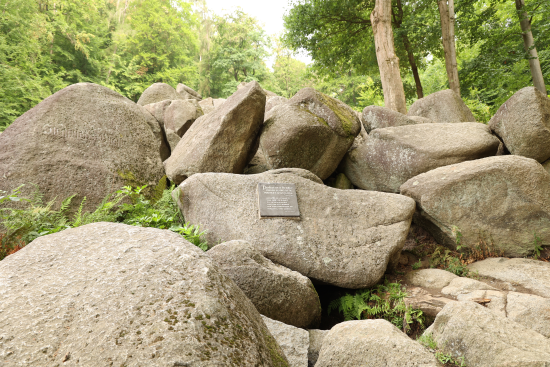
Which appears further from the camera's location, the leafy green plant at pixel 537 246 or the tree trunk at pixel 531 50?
the tree trunk at pixel 531 50

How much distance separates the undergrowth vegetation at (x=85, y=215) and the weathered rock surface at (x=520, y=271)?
443 cm

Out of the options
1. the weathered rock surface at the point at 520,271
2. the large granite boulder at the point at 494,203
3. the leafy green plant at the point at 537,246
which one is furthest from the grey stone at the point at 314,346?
the leafy green plant at the point at 537,246

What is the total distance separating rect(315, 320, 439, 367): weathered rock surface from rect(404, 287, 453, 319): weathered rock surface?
1425mm

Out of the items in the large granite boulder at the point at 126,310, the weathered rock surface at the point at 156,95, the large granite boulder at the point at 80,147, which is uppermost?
the weathered rock surface at the point at 156,95

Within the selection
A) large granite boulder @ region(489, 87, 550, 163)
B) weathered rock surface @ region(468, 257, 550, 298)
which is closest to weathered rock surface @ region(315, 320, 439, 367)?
weathered rock surface @ region(468, 257, 550, 298)

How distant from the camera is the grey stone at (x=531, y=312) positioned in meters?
3.36

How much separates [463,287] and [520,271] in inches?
44.4

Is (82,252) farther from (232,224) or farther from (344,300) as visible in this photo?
(344,300)

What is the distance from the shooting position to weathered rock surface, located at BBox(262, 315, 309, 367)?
2842 millimetres

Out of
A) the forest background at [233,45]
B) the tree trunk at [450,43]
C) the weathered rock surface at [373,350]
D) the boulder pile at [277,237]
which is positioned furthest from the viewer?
the forest background at [233,45]

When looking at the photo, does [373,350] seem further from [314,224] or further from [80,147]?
[80,147]

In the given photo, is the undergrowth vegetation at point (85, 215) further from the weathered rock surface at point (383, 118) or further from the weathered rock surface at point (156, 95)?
the weathered rock surface at point (156, 95)

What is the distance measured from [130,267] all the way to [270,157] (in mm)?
4472

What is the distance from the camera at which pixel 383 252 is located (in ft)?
15.5
